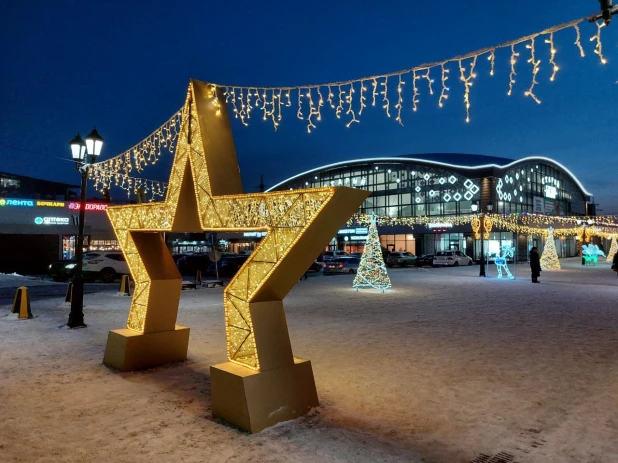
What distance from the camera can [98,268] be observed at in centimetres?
2122

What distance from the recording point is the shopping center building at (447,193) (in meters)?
48.0

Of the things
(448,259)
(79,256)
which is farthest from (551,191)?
(79,256)

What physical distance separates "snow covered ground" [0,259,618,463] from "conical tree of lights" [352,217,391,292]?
22.4ft

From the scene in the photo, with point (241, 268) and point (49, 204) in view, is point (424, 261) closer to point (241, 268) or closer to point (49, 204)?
point (49, 204)

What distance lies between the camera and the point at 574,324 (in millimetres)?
9961

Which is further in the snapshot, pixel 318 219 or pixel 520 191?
pixel 520 191

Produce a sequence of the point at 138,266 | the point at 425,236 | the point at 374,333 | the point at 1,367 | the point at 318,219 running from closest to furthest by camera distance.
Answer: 1. the point at 318,219
2. the point at 1,367
3. the point at 138,266
4. the point at 374,333
5. the point at 425,236

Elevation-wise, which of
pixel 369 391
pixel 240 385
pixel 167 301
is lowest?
pixel 369 391

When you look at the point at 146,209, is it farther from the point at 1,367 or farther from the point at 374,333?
the point at 374,333

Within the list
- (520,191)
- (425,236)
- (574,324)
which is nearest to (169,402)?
(574,324)

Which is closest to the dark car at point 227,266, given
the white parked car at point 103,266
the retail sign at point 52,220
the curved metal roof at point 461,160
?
the white parked car at point 103,266

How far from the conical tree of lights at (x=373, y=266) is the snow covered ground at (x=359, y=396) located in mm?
6821

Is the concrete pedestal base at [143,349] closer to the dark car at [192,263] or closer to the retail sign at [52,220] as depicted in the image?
the dark car at [192,263]

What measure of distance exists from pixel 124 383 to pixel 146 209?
2.41 meters
